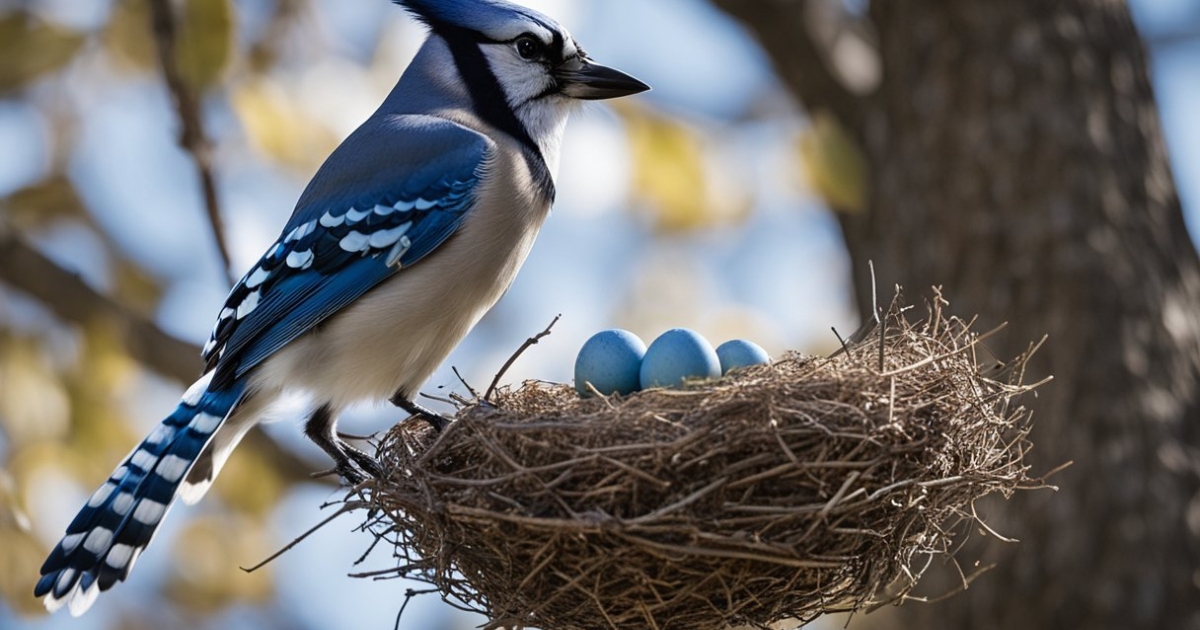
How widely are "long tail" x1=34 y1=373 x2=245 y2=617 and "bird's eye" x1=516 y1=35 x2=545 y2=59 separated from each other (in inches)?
40.0

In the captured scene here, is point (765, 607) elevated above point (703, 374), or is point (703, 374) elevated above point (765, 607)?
point (703, 374)

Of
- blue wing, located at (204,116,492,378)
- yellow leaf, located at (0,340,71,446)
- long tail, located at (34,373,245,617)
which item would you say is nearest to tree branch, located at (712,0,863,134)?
blue wing, located at (204,116,492,378)

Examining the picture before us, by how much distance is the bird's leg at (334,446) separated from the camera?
254cm

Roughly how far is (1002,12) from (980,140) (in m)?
0.40

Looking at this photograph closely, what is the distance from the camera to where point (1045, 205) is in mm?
3758

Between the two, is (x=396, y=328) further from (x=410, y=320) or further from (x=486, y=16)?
(x=486, y=16)

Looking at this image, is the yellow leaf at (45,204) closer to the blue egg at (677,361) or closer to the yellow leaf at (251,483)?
the yellow leaf at (251,483)

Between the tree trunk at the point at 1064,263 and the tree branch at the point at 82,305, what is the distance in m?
2.13

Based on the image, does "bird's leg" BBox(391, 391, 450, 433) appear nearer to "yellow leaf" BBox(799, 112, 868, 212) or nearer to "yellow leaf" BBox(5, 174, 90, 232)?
"yellow leaf" BBox(799, 112, 868, 212)

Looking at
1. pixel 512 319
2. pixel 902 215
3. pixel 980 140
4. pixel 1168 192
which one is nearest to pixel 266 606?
pixel 512 319

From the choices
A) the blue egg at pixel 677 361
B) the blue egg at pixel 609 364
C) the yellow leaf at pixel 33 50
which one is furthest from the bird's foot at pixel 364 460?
the yellow leaf at pixel 33 50

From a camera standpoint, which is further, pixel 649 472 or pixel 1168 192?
pixel 1168 192

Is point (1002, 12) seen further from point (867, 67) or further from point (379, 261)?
point (379, 261)

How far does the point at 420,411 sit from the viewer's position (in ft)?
8.43
